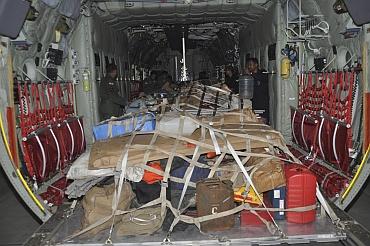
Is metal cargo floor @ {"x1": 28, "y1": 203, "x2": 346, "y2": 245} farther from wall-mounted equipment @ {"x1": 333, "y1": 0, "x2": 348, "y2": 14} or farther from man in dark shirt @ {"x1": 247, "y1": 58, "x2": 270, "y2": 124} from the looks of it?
man in dark shirt @ {"x1": 247, "y1": 58, "x2": 270, "y2": 124}

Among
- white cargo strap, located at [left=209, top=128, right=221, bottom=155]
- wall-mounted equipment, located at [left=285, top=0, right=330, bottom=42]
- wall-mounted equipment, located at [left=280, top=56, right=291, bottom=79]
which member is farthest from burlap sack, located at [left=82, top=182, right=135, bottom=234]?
wall-mounted equipment, located at [left=280, top=56, right=291, bottom=79]

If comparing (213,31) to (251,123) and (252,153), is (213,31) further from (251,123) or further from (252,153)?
(252,153)

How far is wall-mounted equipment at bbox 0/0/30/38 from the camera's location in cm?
391

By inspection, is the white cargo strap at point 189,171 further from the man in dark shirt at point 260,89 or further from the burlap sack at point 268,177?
the man in dark shirt at point 260,89

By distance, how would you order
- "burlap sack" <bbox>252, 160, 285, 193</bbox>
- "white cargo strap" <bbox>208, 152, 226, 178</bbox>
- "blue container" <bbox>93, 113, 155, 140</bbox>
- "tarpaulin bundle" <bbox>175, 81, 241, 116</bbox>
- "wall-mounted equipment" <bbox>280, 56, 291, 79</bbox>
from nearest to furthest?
"burlap sack" <bbox>252, 160, 285, 193</bbox> → "white cargo strap" <bbox>208, 152, 226, 178</bbox> → "blue container" <bbox>93, 113, 155, 140</bbox> → "tarpaulin bundle" <bbox>175, 81, 241, 116</bbox> → "wall-mounted equipment" <bbox>280, 56, 291, 79</bbox>

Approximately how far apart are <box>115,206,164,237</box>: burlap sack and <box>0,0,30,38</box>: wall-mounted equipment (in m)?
2.09

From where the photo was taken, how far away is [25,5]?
427cm

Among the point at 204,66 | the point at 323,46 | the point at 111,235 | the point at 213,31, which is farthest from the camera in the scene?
the point at 204,66

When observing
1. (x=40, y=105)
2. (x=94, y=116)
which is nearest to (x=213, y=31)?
(x=94, y=116)

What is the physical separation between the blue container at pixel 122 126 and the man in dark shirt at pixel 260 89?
427 cm

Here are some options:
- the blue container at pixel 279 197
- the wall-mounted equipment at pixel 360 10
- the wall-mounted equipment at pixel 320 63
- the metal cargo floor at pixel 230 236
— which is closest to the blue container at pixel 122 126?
the metal cargo floor at pixel 230 236

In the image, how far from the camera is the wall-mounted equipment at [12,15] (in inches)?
154

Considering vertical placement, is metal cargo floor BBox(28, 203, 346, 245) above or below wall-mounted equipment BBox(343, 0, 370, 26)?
below

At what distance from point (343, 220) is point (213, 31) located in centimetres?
1332
